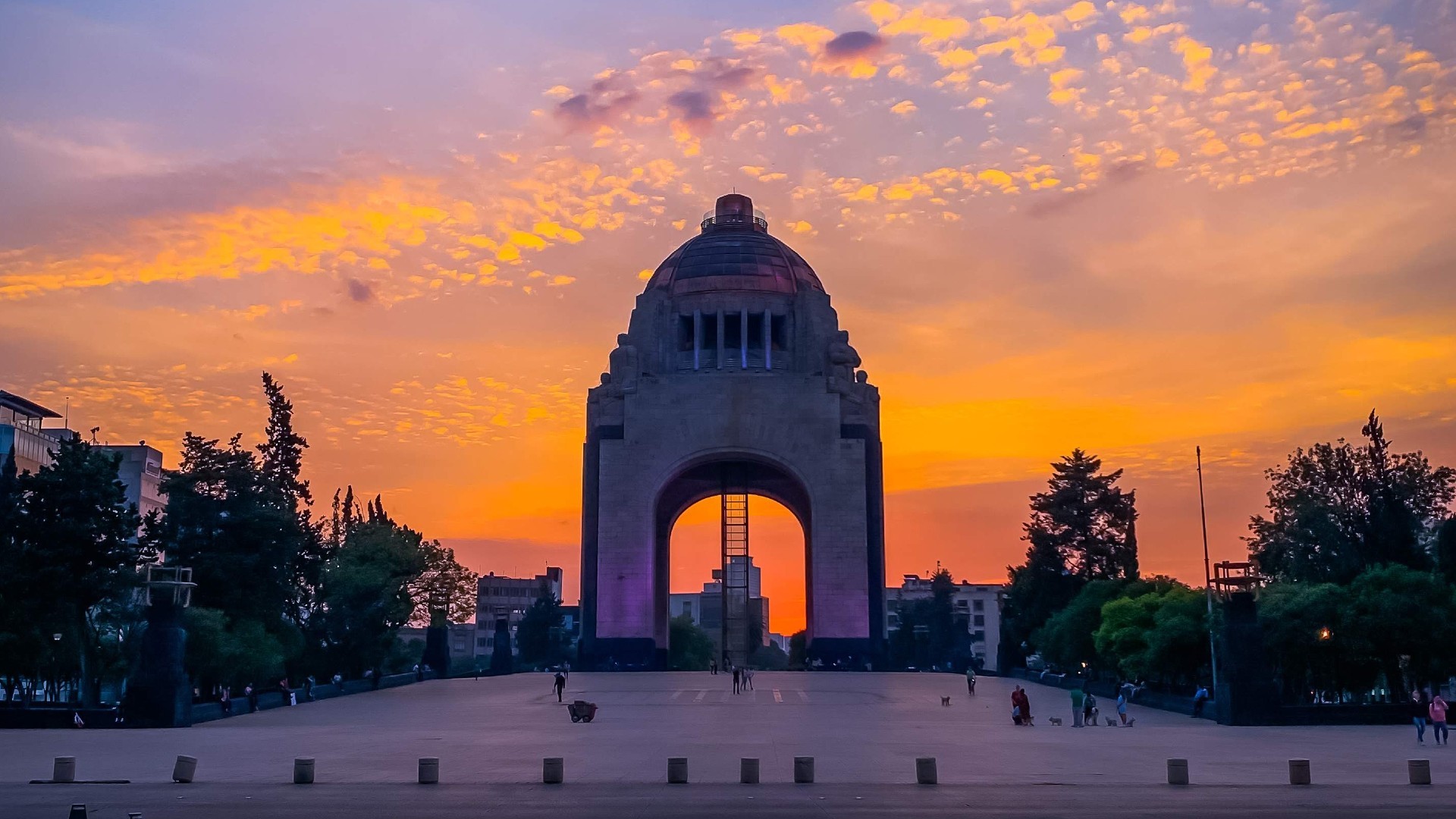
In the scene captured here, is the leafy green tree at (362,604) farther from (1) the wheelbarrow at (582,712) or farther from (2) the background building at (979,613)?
(2) the background building at (979,613)

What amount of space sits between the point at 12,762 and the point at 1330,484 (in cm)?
4480

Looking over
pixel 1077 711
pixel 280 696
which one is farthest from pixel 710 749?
pixel 280 696

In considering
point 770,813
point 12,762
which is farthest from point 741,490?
point 770,813

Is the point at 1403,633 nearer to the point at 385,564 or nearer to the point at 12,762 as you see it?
the point at 12,762

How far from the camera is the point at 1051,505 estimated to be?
66.8 metres

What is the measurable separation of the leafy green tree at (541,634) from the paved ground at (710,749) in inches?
2376

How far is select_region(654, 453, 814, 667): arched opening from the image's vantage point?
79.6 meters

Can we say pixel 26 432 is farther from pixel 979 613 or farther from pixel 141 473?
pixel 979 613

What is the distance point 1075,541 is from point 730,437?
1982cm

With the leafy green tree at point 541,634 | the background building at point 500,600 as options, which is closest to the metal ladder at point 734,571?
the leafy green tree at point 541,634

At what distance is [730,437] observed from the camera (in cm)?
7562

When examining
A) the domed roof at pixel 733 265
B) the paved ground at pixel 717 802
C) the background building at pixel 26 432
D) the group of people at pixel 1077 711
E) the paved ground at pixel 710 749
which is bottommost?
the paved ground at pixel 717 802

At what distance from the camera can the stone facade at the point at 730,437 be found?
73688mm

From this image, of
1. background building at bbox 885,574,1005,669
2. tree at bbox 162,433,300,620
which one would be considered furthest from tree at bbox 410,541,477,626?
background building at bbox 885,574,1005,669
